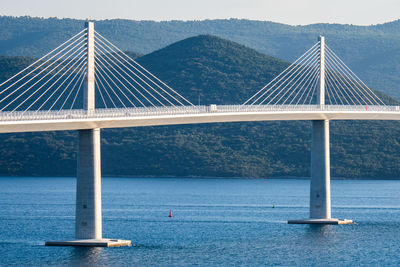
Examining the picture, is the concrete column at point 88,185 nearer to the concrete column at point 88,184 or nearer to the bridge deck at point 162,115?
the concrete column at point 88,184

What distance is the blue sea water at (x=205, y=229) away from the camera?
66125mm

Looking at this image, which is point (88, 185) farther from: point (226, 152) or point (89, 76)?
point (226, 152)

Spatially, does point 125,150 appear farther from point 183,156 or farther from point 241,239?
point 241,239

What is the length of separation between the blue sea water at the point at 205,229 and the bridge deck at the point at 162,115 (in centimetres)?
891

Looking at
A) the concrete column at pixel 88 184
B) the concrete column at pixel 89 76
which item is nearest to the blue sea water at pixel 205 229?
the concrete column at pixel 88 184

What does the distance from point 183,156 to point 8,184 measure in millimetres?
35020

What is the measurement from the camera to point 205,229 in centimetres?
8738

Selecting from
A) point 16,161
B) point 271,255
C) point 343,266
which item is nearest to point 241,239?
point 271,255

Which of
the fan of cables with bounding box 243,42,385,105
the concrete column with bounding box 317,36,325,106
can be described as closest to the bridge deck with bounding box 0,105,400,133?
the concrete column with bounding box 317,36,325,106

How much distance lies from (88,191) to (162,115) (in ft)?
28.7

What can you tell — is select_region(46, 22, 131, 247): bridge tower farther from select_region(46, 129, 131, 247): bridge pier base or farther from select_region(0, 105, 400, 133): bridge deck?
select_region(0, 105, 400, 133): bridge deck

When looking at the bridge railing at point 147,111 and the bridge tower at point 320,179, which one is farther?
the bridge tower at point 320,179

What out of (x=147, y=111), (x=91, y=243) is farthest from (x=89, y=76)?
(x=91, y=243)

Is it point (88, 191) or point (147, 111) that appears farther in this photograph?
point (147, 111)
